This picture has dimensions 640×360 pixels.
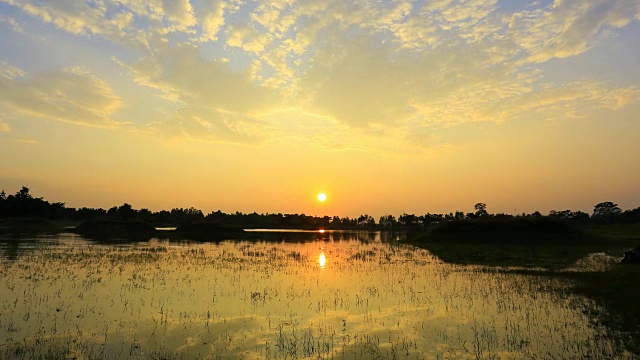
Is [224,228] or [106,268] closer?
[106,268]

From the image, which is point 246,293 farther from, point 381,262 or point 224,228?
point 224,228

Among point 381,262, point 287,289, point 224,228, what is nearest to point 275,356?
point 287,289

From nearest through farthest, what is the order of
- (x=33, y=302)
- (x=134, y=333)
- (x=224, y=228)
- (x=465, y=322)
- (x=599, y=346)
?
(x=599, y=346) < (x=134, y=333) < (x=465, y=322) < (x=33, y=302) < (x=224, y=228)

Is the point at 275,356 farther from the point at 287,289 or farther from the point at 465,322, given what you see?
the point at 287,289

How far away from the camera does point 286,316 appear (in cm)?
1816

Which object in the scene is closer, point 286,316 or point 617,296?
point 286,316

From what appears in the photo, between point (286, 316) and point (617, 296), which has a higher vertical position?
point (617, 296)

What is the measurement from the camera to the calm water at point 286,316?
13.4m

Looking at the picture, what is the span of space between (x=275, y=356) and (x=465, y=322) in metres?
9.33

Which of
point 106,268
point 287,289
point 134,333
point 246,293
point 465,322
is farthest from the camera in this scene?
point 106,268

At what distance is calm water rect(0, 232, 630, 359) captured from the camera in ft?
44.1

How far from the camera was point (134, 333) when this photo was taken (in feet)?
48.6

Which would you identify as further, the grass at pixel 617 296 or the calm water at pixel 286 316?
the grass at pixel 617 296

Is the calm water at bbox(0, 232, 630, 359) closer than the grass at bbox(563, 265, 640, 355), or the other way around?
the calm water at bbox(0, 232, 630, 359)
